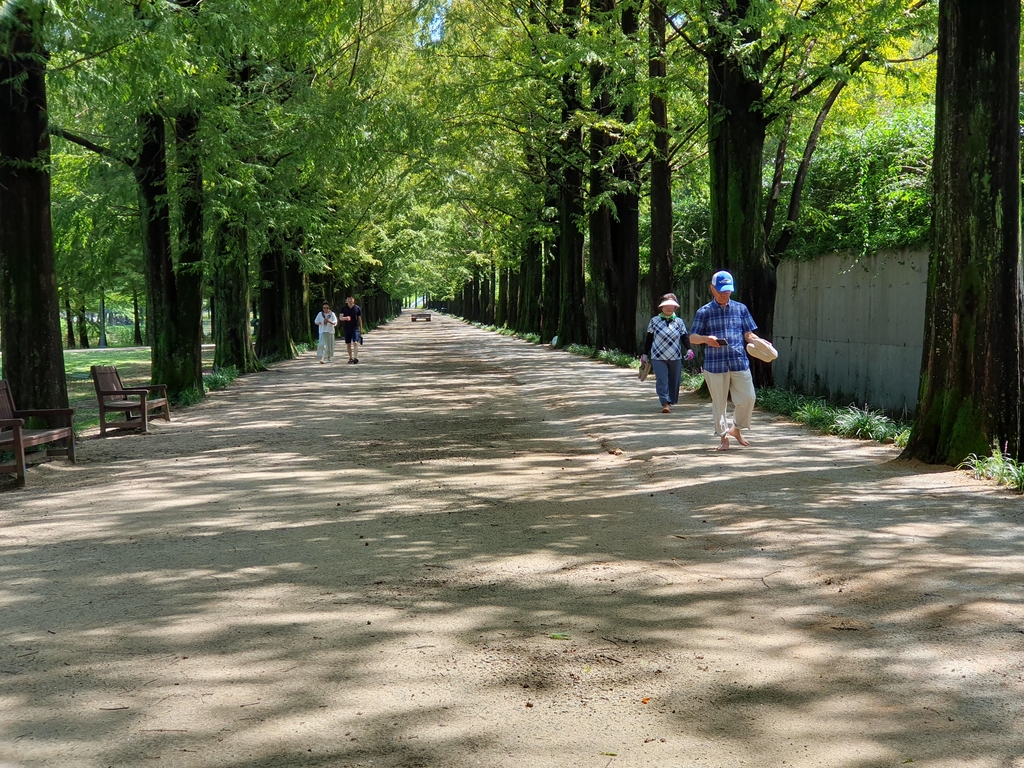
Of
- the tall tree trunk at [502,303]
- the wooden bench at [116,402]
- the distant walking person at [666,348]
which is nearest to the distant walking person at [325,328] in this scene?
the wooden bench at [116,402]

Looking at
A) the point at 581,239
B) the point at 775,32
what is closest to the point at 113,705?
the point at 775,32

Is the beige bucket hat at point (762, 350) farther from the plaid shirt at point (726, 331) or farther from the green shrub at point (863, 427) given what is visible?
the green shrub at point (863, 427)

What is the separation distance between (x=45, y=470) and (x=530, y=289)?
3929 cm

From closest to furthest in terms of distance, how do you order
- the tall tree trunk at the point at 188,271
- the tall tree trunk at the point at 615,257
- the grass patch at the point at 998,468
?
the grass patch at the point at 998,468 < the tall tree trunk at the point at 188,271 < the tall tree trunk at the point at 615,257

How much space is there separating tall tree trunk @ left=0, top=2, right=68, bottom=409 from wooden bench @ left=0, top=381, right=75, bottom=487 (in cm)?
57

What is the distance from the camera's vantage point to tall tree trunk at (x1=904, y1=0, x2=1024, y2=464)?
9.88 metres

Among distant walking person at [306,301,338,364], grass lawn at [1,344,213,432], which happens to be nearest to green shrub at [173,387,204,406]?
grass lawn at [1,344,213,432]

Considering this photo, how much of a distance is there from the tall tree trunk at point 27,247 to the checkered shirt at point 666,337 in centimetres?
831

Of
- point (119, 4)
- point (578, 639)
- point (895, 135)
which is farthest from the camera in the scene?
point (895, 135)

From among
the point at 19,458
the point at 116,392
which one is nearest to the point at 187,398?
the point at 116,392

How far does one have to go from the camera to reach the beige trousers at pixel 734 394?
11875 millimetres

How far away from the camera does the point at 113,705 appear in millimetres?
4430

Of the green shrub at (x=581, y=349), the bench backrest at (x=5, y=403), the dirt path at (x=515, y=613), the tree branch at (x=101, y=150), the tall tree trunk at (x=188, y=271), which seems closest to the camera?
the dirt path at (x=515, y=613)

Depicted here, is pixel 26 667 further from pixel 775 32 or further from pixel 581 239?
pixel 581 239
